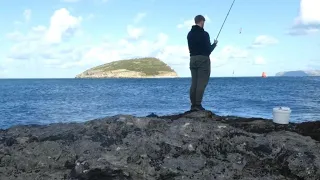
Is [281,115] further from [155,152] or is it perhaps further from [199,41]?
[155,152]

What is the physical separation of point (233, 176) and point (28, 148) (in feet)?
12.6

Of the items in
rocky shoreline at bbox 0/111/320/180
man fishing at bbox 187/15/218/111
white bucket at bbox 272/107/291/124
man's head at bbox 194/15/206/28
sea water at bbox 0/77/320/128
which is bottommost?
sea water at bbox 0/77/320/128

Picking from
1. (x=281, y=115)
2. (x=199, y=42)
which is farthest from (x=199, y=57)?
(x=281, y=115)

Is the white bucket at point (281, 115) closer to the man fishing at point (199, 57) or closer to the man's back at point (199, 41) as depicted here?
the man fishing at point (199, 57)

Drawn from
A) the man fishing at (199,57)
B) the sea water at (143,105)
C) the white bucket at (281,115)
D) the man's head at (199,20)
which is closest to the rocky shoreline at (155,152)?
the white bucket at (281,115)

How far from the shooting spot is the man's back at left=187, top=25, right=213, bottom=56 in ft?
31.8

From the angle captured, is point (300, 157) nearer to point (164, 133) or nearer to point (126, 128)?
point (164, 133)

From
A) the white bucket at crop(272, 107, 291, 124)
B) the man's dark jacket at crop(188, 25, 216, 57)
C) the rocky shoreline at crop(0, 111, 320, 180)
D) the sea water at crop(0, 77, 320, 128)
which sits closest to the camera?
the rocky shoreline at crop(0, 111, 320, 180)

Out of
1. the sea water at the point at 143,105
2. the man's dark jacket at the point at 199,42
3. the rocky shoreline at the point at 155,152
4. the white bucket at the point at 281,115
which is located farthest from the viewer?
the sea water at the point at 143,105

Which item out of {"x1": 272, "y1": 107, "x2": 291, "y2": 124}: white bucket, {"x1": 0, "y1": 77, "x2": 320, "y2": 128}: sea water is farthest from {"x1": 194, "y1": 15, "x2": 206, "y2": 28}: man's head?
{"x1": 0, "y1": 77, "x2": 320, "y2": 128}: sea water

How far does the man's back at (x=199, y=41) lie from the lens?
968 centimetres

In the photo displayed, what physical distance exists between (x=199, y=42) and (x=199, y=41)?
0.03m

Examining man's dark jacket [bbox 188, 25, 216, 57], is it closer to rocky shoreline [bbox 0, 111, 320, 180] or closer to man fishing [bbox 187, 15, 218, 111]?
man fishing [bbox 187, 15, 218, 111]

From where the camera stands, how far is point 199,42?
9727 mm
